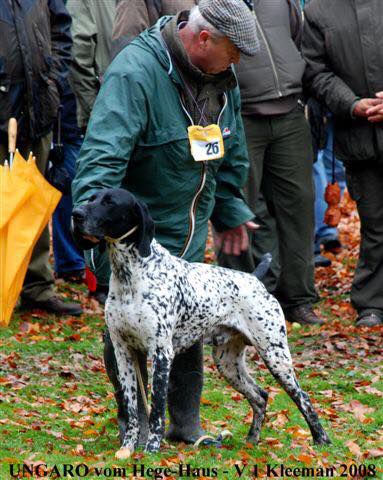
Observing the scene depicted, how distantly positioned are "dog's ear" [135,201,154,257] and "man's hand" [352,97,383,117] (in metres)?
4.22

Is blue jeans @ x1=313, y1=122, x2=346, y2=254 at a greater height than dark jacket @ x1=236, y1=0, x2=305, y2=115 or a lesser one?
lesser

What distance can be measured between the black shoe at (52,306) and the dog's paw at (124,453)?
431cm

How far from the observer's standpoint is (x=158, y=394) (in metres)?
5.75

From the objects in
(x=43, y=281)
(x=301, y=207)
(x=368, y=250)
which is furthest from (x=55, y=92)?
(x=368, y=250)

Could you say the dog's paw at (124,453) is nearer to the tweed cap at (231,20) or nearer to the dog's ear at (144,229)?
the dog's ear at (144,229)

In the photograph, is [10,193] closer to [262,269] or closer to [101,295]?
[262,269]

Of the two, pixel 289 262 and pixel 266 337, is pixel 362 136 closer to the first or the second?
pixel 289 262

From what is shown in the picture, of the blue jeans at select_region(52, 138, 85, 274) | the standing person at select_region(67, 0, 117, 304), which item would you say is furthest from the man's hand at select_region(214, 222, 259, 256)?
the blue jeans at select_region(52, 138, 85, 274)

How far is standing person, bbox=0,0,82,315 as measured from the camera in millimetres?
9203

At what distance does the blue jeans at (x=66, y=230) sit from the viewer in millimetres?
11109

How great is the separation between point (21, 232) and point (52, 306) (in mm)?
1853

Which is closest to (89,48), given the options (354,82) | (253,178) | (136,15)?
(136,15)

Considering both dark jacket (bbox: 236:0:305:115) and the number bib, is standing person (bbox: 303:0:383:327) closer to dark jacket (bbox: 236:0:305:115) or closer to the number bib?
dark jacket (bbox: 236:0:305:115)

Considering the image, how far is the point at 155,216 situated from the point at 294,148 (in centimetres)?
373
